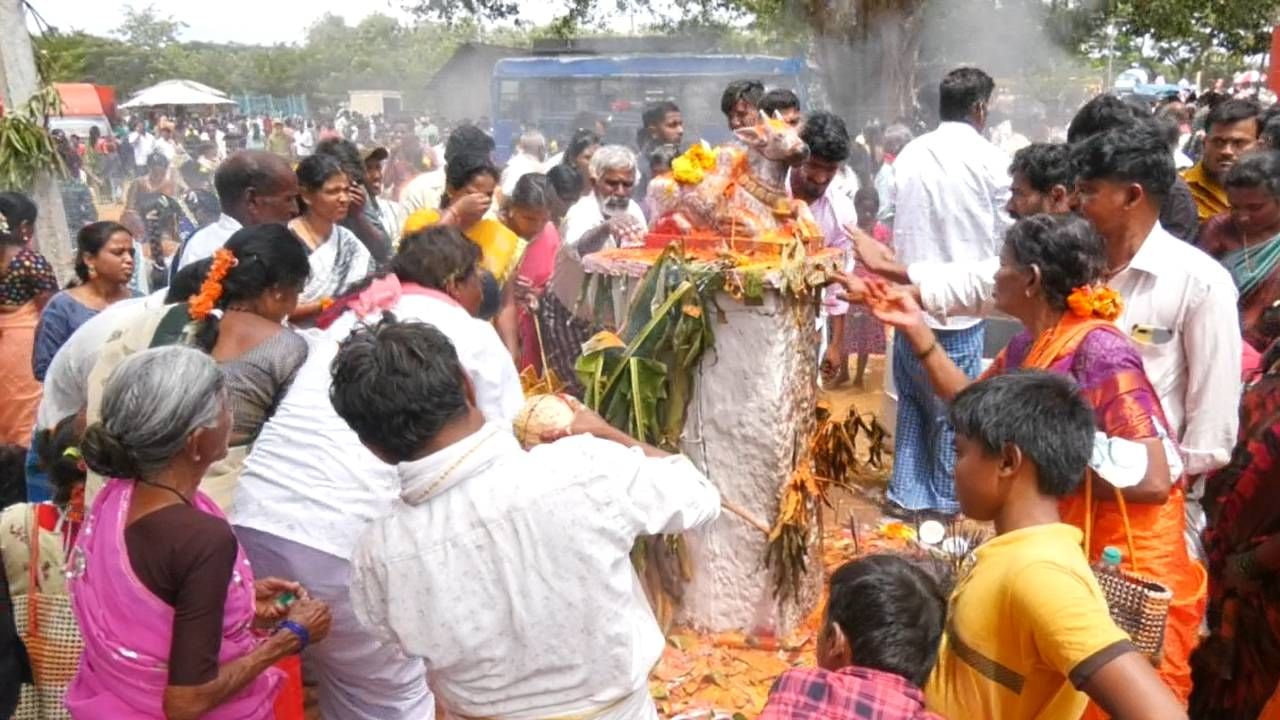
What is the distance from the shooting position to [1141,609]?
2350mm

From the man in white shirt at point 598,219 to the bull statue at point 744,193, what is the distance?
0.84 m

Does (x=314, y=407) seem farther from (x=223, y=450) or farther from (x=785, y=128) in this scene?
(x=785, y=128)

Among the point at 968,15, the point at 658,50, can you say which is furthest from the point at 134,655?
the point at 658,50

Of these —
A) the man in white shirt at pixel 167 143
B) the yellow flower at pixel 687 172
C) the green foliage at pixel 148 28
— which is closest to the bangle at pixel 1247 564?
the yellow flower at pixel 687 172

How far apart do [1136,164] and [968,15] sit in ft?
75.0

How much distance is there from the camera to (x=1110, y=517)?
8.80 feet

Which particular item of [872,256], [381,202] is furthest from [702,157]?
[381,202]

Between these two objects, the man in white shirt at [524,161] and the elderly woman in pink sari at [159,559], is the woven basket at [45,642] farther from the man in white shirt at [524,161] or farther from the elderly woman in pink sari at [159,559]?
the man in white shirt at [524,161]

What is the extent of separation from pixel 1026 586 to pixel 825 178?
167 inches

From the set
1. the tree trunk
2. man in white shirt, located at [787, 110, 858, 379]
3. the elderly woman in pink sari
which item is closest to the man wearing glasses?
man in white shirt, located at [787, 110, 858, 379]

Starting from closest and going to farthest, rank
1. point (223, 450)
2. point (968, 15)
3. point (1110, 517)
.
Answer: point (223, 450) → point (1110, 517) → point (968, 15)

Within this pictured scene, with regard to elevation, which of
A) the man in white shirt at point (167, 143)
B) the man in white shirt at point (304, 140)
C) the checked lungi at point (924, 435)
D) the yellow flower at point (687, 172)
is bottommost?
the man in white shirt at point (304, 140)

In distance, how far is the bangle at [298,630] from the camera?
105 inches

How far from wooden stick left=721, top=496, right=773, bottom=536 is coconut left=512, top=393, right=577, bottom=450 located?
1360mm
